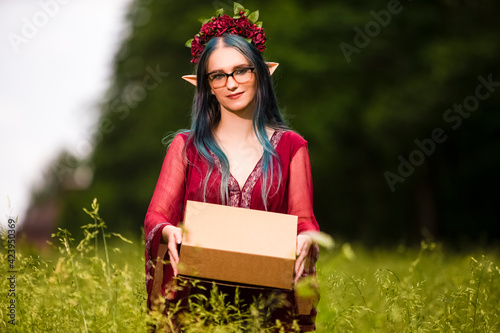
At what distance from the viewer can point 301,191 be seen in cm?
313

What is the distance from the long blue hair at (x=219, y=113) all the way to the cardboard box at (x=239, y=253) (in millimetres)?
425

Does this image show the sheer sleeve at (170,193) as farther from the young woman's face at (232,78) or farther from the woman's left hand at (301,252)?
the woman's left hand at (301,252)

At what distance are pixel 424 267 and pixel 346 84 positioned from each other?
7.43 metres

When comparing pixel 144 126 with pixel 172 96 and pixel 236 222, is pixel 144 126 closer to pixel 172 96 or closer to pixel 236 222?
pixel 172 96

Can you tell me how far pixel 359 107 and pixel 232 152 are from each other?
9867mm

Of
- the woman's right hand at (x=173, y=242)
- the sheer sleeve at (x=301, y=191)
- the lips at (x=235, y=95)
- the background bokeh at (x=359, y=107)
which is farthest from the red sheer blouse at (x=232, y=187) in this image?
the background bokeh at (x=359, y=107)

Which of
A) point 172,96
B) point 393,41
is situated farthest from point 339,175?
point 172,96

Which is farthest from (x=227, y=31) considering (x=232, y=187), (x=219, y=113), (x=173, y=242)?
(x=173, y=242)

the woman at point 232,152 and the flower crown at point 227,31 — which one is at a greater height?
the flower crown at point 227,31

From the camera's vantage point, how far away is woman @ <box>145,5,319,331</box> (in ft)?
10.1

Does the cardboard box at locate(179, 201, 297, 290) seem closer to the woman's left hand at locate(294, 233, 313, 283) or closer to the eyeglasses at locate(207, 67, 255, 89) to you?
the woman's left hand at locate(294, 233, 313, 283)

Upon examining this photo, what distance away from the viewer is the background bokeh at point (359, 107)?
12016 millimetres

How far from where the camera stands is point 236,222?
270 cm

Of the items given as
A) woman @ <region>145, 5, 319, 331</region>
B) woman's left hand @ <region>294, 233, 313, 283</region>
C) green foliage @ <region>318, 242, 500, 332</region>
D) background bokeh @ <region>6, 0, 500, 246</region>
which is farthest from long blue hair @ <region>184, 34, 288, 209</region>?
background bokeh @ <region>6, 0, 500, 246</region>
